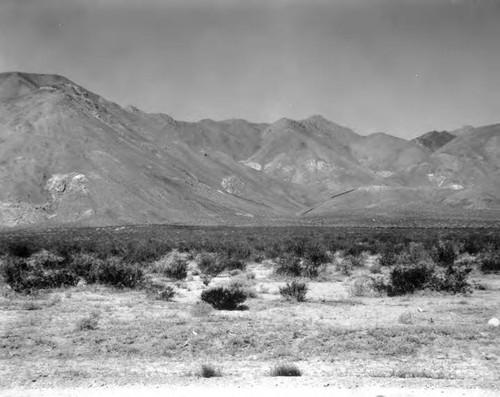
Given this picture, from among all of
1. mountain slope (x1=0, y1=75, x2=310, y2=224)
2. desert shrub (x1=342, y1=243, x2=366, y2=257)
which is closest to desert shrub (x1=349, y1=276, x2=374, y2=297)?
desert shrub (x1=342, y1=243, x2=366, y2=257)

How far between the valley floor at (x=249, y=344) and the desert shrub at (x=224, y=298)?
614 millimetres

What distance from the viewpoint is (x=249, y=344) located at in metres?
12.1

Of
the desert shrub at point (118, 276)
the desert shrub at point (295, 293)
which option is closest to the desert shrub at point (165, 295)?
the desert shrub at point (118, 276)

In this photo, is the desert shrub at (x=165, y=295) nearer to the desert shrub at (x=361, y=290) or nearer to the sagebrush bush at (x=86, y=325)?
the sagebrush bush at (x=86, y=325)

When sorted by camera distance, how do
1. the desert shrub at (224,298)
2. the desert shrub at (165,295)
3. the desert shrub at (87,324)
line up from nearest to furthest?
the desert shrub at (87,324), the desert shrub at (224,298), the desert shrub at (165,295)

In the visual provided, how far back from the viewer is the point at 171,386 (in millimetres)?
9125

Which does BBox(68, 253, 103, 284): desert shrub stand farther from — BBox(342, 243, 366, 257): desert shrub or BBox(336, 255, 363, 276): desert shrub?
BBox(342, 243, 366, 257): desert shrub

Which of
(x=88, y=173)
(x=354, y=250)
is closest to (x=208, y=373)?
(x=354, y=250)

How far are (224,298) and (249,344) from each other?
5.39 m

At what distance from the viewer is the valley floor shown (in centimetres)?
941

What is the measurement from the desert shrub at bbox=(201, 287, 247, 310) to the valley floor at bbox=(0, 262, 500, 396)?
0.61 meters

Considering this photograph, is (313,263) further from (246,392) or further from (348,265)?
(246,392)

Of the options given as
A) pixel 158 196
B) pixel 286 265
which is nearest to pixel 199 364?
pixel 286 265

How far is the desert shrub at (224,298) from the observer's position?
56.0 feet
